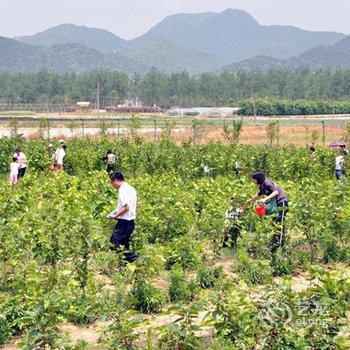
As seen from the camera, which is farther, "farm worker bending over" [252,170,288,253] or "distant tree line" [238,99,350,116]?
"distant tree line" [238,99,350,116]

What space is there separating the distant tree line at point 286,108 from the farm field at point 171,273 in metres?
86.2

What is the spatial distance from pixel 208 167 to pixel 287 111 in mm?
82019

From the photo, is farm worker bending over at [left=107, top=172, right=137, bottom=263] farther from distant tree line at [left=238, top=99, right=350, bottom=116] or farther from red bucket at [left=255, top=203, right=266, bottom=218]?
distant tree line at [left=238, top=99, right=350, bottom=116]

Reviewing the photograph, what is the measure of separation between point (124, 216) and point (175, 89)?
467 ft

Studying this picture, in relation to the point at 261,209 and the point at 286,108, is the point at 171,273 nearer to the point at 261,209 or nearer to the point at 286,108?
the point at 261,209

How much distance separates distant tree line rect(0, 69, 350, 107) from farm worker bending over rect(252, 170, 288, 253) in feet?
432

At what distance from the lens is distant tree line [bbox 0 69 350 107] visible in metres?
146

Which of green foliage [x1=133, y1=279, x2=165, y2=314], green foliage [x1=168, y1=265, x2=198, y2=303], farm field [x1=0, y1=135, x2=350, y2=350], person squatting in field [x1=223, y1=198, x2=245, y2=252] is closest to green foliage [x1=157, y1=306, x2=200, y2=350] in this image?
farm field [x1=0, y1=135, x2=350, y2=350]

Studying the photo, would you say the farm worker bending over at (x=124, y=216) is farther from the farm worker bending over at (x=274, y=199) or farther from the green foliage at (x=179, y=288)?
the farm worker bending over at (x=274, y=199)

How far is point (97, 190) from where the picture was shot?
45.1 ft

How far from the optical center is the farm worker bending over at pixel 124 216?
9.38m

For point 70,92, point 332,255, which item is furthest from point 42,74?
point 332,255

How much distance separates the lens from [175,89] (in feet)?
493

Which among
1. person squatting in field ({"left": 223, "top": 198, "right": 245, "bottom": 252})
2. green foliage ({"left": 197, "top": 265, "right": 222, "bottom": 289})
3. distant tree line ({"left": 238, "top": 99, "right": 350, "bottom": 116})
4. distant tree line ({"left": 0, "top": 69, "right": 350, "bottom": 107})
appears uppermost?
distant tree line ({"left": 0, "top": 69, "right": 350, "bottom": 107})
